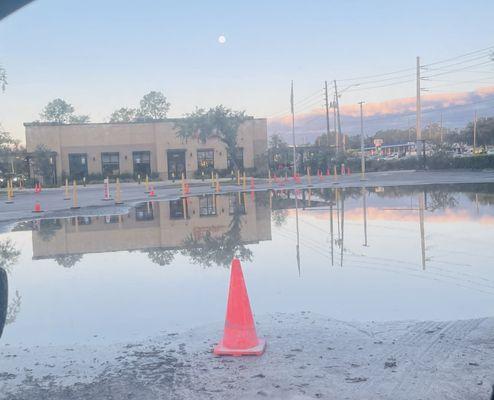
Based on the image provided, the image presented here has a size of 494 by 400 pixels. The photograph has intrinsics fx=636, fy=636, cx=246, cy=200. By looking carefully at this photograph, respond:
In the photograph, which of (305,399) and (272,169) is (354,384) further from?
(272,169)

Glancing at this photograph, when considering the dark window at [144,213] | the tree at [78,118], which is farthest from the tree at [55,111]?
the dark window at [144,213]

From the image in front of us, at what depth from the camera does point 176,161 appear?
64.7m

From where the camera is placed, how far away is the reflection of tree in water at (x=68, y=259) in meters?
11.5

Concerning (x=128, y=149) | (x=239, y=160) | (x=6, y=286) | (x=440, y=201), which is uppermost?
(x=128, y=149)

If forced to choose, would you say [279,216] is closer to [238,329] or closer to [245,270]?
[245,270]

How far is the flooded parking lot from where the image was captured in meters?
5.16

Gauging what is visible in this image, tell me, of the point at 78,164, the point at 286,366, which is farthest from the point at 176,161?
the point at 286,366

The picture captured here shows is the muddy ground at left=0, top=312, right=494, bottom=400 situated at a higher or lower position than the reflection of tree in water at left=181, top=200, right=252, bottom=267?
lower

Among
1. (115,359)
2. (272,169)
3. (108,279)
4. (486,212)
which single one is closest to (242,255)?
(108,279)

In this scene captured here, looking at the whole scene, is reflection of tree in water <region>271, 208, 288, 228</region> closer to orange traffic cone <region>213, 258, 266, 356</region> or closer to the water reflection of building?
the water reflection of building

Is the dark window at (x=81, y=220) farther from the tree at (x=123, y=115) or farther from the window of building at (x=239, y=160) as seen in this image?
the tree at (x=123, y=115)

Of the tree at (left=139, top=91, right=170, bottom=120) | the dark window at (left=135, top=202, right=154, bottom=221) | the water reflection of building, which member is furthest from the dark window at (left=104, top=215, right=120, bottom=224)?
the tree at (left=139, top=91, right=170, bottom=120)

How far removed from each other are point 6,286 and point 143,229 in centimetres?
1251

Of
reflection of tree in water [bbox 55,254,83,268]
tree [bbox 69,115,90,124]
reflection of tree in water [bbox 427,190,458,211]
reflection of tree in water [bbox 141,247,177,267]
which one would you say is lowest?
reflection of tree in water [bbox 55,254,83,268]
